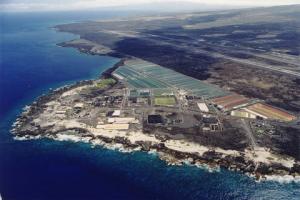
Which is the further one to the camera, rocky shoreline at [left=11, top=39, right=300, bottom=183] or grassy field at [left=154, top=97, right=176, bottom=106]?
grassy field at [left=154, top=97, right=176, bottom=106]

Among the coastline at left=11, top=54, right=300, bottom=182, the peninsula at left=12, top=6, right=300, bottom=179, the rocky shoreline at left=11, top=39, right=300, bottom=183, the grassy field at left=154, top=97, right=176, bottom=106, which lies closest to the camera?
the rocky shoreline at left=11, top=39, right=300, bottom=183

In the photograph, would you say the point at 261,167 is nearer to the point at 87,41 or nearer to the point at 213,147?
the point at 213,147

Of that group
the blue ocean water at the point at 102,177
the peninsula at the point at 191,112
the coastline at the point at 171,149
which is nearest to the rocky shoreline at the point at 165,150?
the coastline at the point at 171,149

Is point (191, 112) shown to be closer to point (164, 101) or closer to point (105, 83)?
point (164, 101)

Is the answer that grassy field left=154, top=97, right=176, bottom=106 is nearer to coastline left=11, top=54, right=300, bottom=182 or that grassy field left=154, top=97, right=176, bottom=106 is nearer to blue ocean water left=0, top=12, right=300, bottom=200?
coastline left=11, top=54, right=300, bottom=182

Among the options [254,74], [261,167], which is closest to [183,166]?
[261,167]

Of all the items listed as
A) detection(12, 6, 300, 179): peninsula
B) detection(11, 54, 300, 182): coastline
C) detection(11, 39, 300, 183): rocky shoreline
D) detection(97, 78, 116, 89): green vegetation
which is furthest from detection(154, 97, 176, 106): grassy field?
detection(97, 78, 116, 89): green vegetation

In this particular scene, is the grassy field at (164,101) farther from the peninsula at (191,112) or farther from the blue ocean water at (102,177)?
the blue ocean water at (102,177)

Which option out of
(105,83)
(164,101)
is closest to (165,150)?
(164,101)

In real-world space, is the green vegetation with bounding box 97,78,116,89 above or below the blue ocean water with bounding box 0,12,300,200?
above
